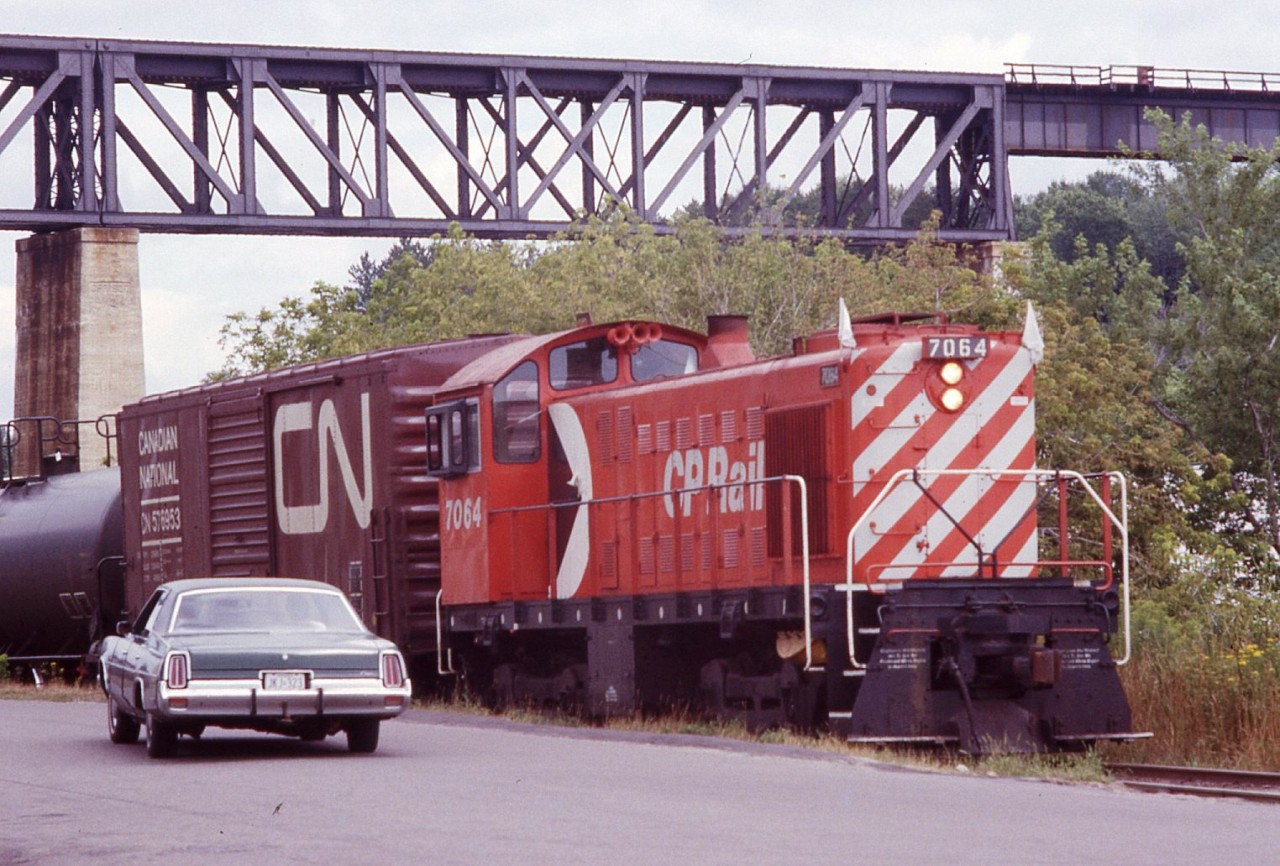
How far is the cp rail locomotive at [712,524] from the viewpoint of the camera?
56.8 feet

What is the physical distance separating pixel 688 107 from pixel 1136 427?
104 ft

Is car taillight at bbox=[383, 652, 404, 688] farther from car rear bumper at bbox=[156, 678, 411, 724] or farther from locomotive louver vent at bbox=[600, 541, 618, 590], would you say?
locomotive louver vent at bbox=[600, 541, 618, 590]

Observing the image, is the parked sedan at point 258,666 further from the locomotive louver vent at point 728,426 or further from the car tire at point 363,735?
the locomotive louver vent at point 728,426

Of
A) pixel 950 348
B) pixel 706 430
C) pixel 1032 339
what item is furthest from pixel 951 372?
pixel 706 430

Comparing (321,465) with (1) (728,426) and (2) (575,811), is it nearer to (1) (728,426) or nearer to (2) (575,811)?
(1) (728,426)

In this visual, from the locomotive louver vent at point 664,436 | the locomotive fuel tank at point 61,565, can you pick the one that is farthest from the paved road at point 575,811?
the locomotive fuel tank at point 61,565

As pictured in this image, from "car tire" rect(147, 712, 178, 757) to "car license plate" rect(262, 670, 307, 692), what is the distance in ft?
3.47

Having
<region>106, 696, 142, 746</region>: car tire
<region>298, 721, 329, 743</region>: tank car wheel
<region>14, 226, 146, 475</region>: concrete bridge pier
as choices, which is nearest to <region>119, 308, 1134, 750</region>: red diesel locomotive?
<region>298, 721, 329, 743</region>: tank car wheel

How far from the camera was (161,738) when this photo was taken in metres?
16.7

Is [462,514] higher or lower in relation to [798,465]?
lower

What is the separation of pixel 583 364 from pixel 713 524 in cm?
302

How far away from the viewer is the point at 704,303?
3850 cm

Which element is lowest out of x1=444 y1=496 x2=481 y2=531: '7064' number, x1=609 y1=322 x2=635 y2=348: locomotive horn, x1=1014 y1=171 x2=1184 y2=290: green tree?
x1=444 y1=496 x2=481 y2=531: '7064' number

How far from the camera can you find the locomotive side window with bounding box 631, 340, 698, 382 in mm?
21781
